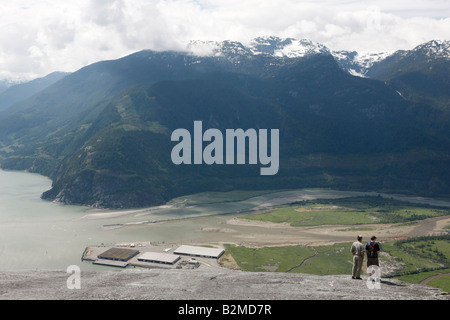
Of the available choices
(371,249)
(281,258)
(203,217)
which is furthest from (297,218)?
(371,249)

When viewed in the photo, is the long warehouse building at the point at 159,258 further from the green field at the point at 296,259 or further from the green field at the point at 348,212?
the green field at the point at 348,212

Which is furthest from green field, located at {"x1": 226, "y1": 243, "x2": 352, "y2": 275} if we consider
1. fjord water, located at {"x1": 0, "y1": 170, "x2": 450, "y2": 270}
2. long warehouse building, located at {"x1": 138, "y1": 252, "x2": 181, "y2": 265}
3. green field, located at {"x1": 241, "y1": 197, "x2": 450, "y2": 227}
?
green field, located at {"x1": 241, "y1": 197, "x2": 450, "y2": 227}

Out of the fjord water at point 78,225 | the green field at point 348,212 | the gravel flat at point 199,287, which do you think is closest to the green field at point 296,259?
the fjord water at point 78,225

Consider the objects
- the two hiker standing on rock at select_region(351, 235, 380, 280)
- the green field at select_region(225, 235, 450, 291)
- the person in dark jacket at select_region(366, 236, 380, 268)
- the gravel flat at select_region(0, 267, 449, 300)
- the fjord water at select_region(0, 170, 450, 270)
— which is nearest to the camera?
the gravel flat at select_region(0, 267, 449, 300)

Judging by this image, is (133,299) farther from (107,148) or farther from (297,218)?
(107,148)

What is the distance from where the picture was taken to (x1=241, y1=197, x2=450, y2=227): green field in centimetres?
14012

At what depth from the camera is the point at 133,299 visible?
1748 cm

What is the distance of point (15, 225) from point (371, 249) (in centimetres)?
12659

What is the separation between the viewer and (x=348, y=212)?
6048 inches

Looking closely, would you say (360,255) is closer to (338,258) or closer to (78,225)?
(338,258)

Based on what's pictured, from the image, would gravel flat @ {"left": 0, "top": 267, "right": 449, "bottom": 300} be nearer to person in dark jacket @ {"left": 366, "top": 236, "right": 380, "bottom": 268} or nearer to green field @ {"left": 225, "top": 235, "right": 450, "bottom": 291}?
person in dark jacket @ {"left": 366, "top": 236, "right": 380, "bottom": 268}

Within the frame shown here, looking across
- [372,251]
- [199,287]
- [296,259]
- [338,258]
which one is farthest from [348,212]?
[199,287]

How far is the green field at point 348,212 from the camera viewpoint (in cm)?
14012
